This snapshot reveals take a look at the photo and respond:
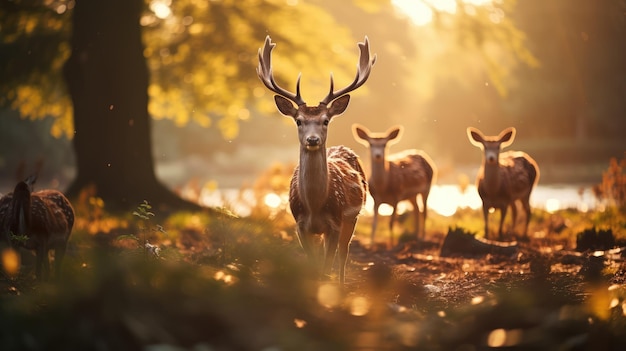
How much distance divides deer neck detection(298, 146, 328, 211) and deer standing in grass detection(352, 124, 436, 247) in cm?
468

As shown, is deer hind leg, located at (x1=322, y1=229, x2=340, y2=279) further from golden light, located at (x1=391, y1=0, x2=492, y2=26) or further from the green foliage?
the green foliage

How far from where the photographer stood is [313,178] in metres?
7.01

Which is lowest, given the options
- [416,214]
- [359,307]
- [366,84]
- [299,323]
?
[299,323]

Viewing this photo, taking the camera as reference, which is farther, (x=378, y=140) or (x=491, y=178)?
(x=378, y=140)

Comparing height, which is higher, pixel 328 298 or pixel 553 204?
pixel 553 204

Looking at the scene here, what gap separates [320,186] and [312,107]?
2.33ft

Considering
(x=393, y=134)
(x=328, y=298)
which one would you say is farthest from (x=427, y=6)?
(x=328, y=298)

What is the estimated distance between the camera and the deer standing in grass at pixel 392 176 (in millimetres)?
11953

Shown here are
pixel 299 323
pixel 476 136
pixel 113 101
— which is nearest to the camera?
pixel 299 323

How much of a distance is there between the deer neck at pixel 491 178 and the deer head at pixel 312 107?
435cm

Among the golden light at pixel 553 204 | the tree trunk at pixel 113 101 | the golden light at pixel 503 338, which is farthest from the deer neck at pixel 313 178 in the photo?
the golden light at pixel 553 204

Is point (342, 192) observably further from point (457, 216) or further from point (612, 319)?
point (457, 216)

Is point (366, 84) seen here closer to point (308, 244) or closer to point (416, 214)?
point (416, 214)

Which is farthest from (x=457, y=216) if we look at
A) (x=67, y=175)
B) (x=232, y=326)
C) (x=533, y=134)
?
(x=67, y=175)
